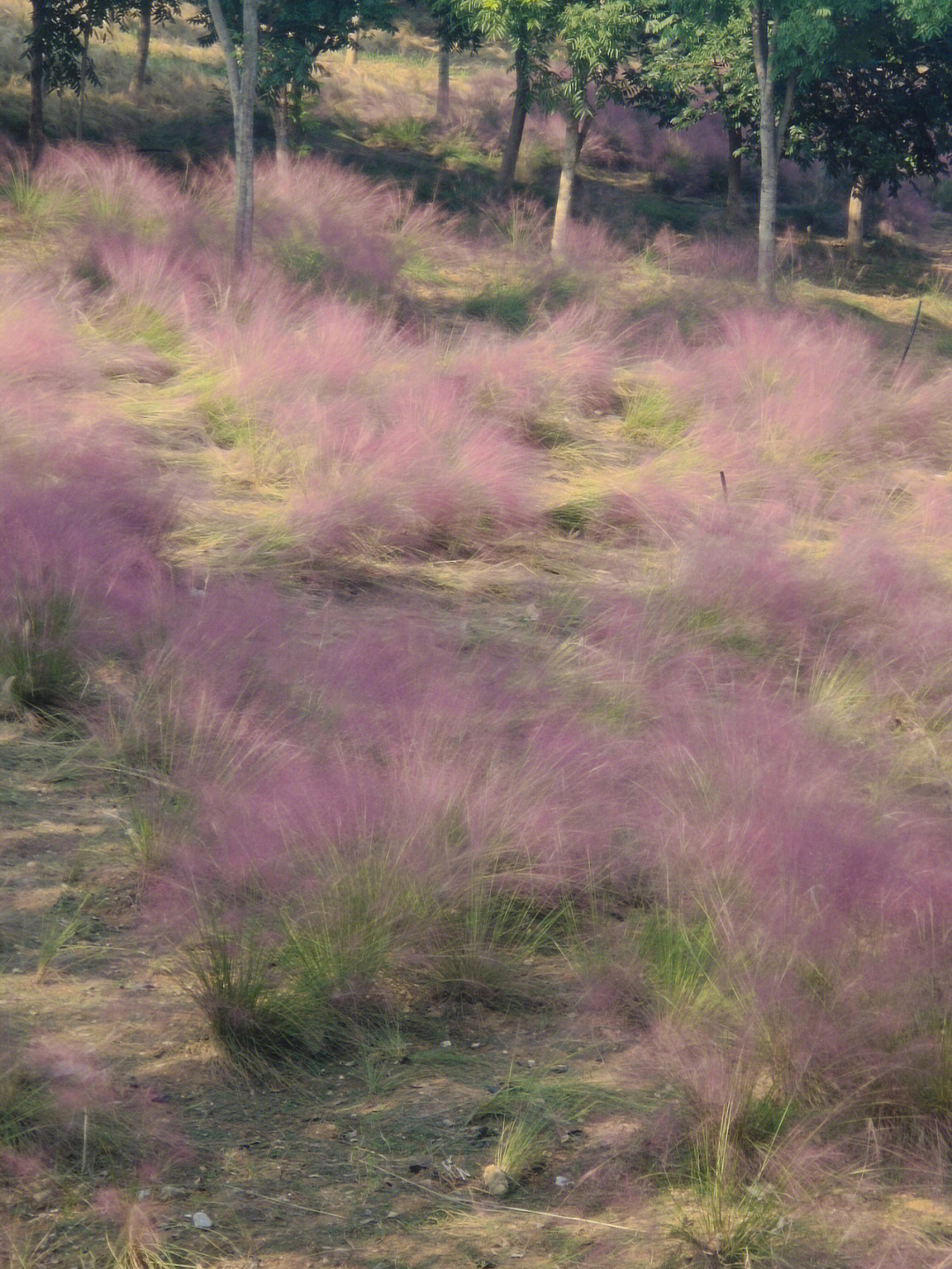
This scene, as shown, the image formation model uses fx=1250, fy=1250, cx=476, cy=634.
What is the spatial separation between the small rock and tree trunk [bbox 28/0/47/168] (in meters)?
15.7

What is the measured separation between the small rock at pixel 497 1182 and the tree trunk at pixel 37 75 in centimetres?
1568

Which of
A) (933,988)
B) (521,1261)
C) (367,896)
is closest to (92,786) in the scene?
(367,896)

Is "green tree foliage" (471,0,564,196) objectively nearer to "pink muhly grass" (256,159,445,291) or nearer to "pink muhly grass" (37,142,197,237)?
"pink muhly grass" (256,159,445,291)

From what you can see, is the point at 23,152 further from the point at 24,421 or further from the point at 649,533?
the point at 649,533

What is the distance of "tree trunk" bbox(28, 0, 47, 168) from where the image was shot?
51.1ft

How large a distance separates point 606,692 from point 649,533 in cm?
254

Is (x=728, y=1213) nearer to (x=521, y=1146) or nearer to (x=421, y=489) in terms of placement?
(x=521, y=1146)

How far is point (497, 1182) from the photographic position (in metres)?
2.21

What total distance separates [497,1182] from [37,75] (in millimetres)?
16651

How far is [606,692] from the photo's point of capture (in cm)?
428

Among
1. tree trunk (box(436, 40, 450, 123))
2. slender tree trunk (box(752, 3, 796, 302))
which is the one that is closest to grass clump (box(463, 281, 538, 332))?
slender tree trunk (box(752, 3, 796, 302))

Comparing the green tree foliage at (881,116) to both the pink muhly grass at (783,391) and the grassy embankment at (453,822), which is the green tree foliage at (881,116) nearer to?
the pink muhly grass at (783,391)

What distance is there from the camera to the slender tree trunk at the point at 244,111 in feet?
37.0

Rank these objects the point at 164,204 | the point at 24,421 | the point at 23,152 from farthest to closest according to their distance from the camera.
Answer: the point at 23,152 → the point at 164,204 → the point at 24,421
